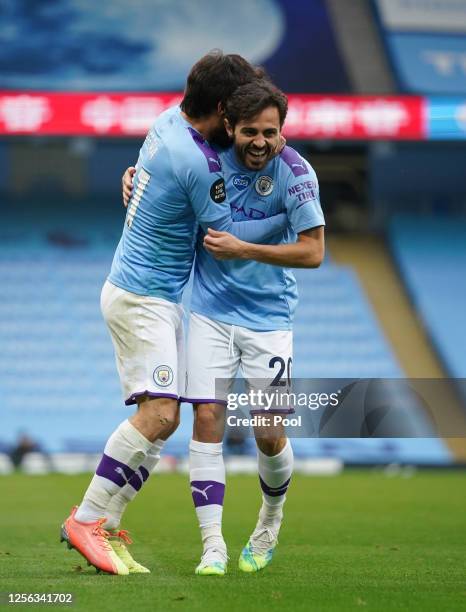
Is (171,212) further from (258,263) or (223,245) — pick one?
(258,263)

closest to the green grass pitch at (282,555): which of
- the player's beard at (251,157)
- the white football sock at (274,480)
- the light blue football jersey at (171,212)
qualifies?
the white football sock at (274,480)

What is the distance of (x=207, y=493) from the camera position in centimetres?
593

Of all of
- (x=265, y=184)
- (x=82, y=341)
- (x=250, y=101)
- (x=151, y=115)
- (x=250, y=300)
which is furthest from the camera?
(x=82, y=341)

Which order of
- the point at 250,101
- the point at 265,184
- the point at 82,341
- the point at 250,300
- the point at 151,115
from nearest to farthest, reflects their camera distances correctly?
the point at 250,101 → the point at 265,184 → the point at 250,300 → the point at 151,115 → the point at 82,341

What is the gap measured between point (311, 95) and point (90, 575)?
17569mm

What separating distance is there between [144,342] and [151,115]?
55.1ft

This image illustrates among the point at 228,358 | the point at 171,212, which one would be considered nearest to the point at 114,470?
the point at 228,358

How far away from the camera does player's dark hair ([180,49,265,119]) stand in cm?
573

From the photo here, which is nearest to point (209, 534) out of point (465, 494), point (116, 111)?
point (465, 494)

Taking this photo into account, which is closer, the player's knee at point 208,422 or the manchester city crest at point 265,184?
the player's knee at point 208,422

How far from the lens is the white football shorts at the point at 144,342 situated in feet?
18.8

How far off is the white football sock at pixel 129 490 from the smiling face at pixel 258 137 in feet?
4.92

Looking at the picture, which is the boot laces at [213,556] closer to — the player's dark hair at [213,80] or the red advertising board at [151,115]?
the player's dark hair at [213,80]

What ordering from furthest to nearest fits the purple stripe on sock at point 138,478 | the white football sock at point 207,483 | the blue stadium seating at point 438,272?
1. the blue stadium seating at point 438,272
2. the purple stripe on sock at point 138,478
3. the white football sock at point 207,483
